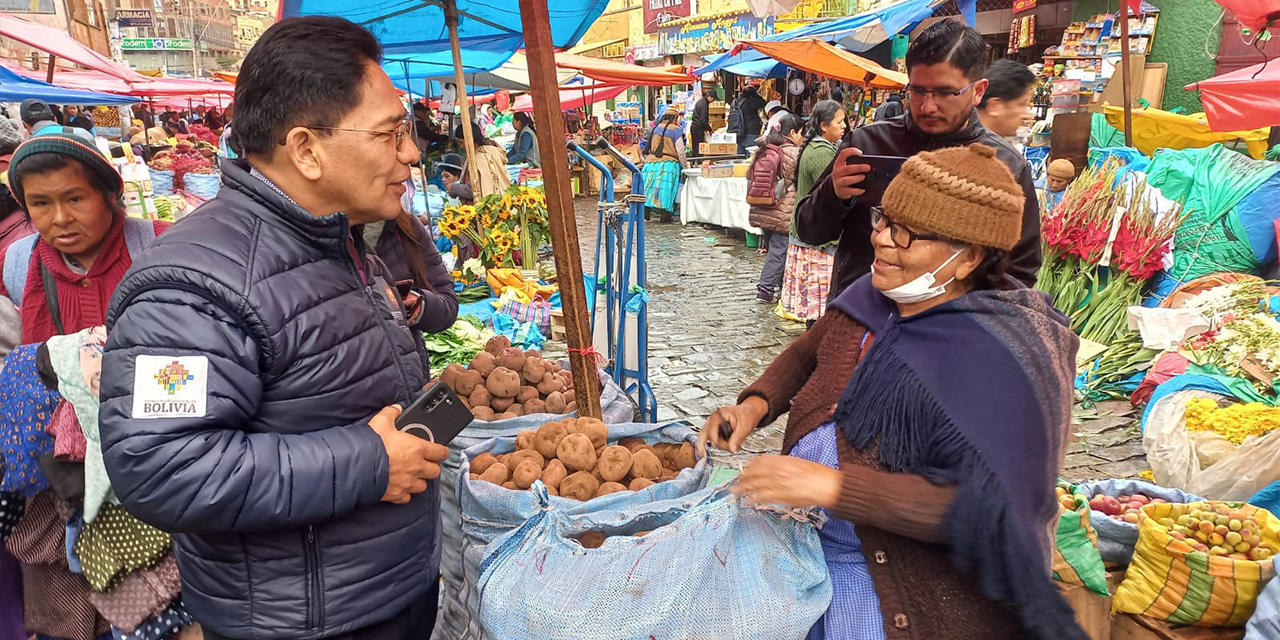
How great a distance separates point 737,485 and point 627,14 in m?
27.7

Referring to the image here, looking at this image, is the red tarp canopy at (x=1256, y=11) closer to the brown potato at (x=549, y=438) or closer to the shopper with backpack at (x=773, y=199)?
the shopper with backpack at (x=773, y=199)

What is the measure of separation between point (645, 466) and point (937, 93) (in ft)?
5.55

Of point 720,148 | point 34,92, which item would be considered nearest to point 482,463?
point 720,148

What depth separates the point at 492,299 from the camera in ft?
22.7

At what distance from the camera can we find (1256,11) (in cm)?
506

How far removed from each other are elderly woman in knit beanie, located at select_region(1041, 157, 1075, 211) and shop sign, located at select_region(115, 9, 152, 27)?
5614 cm

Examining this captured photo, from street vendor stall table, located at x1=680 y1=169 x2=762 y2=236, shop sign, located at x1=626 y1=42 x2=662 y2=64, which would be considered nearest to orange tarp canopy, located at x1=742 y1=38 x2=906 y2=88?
street vendor stall table, located at x1=680 y1=169 x2=762 y2=236

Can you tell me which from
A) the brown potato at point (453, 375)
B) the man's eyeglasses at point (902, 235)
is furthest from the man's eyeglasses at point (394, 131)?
the brown potato at point (453, 375)

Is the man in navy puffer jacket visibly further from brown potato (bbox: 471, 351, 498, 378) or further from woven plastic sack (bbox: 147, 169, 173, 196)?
woven plastic sack (bbox: 147, 169, 173, 196)

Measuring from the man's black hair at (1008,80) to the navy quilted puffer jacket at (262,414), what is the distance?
315 cm

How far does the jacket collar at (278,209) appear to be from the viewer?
4.74 ft

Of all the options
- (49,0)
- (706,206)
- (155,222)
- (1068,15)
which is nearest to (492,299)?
(155,222)

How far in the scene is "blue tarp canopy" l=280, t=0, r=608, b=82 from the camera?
638 centimetres

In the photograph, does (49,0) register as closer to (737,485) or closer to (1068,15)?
(1068,15)
